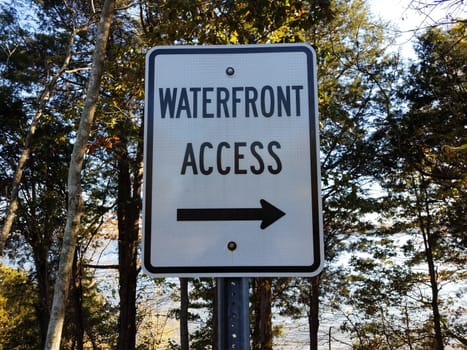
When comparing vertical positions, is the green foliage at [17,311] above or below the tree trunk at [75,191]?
below

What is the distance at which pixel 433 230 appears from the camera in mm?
11391

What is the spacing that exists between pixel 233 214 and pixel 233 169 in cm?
10

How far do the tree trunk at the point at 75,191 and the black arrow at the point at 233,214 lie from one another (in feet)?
17.1

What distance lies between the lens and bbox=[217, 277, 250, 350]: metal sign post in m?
0.87

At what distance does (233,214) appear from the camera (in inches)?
37.6

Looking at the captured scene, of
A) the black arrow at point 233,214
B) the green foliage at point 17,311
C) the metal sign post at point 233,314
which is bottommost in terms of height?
the green foliage at point 17,311

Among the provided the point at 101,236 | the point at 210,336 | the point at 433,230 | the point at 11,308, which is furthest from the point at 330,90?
the point at 11,308

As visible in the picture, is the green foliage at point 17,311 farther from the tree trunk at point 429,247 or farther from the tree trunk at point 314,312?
the tree trunk at point 429,247

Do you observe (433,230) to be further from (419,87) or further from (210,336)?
(210,336)

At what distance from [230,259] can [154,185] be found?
23cm

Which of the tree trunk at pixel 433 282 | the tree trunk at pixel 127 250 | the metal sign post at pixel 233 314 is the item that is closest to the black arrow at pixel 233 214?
the metal sign post at pixel 233 314

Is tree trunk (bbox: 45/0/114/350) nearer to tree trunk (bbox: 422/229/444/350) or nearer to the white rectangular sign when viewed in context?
the white rectangular sign

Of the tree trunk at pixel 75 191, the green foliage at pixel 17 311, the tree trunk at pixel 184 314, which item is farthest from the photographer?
the green foliage at pixel 17 311

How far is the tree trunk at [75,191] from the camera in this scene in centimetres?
573
